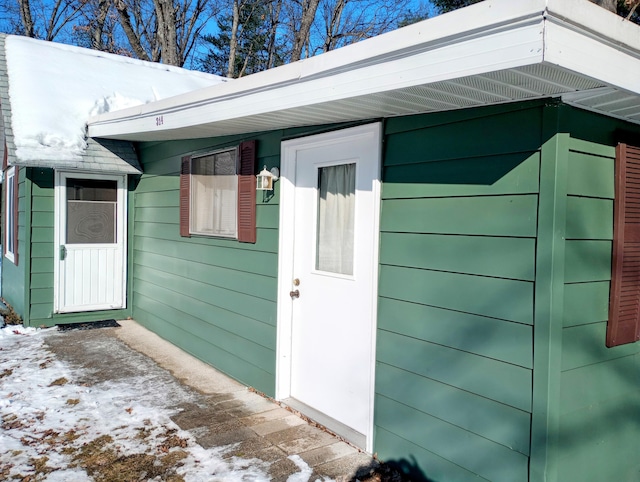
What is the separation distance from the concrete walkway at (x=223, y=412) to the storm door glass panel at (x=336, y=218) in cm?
107

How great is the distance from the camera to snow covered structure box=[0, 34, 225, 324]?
5.74m

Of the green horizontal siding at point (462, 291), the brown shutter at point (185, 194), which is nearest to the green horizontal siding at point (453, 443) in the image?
the green horizontal siding at point (462, 291)

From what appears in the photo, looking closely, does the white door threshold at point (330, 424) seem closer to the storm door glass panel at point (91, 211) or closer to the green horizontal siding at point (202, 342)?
the green horizontal siding at point (202, 342)

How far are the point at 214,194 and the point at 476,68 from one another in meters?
3.24

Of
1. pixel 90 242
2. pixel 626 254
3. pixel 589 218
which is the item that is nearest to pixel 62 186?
pixel 90 242

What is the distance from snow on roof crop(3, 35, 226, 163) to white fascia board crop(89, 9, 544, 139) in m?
2.50

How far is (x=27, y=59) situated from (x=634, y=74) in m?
6.98

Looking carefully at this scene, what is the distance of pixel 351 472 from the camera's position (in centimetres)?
277

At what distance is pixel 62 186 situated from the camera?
602cm

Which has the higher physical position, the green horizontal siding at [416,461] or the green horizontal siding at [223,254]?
the green horizontal siding at [223,254]

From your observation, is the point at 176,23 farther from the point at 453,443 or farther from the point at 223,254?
the point at 453,443

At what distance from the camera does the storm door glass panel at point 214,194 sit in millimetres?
4434

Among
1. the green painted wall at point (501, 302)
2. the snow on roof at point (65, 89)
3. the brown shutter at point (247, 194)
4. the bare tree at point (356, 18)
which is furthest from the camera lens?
the bare tree at point (356, 18)

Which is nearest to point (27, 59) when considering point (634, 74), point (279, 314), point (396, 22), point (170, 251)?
point (170, 251)
